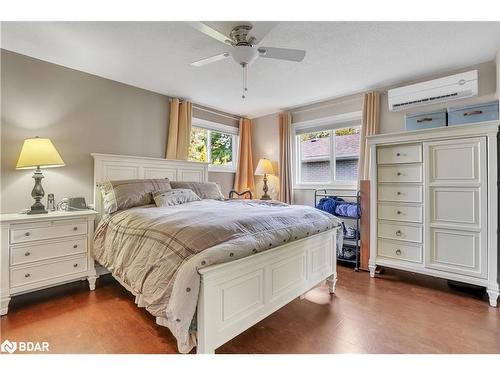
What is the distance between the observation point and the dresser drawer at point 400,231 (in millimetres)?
2553

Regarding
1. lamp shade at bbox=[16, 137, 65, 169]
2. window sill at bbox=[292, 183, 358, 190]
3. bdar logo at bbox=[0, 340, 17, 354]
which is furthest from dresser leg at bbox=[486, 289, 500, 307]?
lamp shade at bbox=[16, 137, 65, 169]

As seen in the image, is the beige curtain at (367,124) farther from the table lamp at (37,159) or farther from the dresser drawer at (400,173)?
the table lamp at (37,159)

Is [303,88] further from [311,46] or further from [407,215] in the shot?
[407,215]

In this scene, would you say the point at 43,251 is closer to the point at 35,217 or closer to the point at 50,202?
the point at 35,217

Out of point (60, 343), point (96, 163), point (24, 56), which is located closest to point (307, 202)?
point (96, 163)

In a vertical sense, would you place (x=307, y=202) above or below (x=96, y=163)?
below

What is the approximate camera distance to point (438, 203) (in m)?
2.42

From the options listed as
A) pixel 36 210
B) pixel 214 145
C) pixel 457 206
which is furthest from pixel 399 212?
pixel 36 210

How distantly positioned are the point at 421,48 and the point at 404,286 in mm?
2297

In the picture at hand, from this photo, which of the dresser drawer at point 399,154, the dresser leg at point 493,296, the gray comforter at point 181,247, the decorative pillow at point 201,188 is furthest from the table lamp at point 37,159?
the dresser leg at point 493,296

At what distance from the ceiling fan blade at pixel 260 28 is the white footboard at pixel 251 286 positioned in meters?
1.51

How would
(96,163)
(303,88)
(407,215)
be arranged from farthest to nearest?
1. (303,88)
2. (96,163)
3. (407,215)

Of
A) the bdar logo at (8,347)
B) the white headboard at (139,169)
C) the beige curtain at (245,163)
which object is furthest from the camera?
the beige curtain at (245,163)
